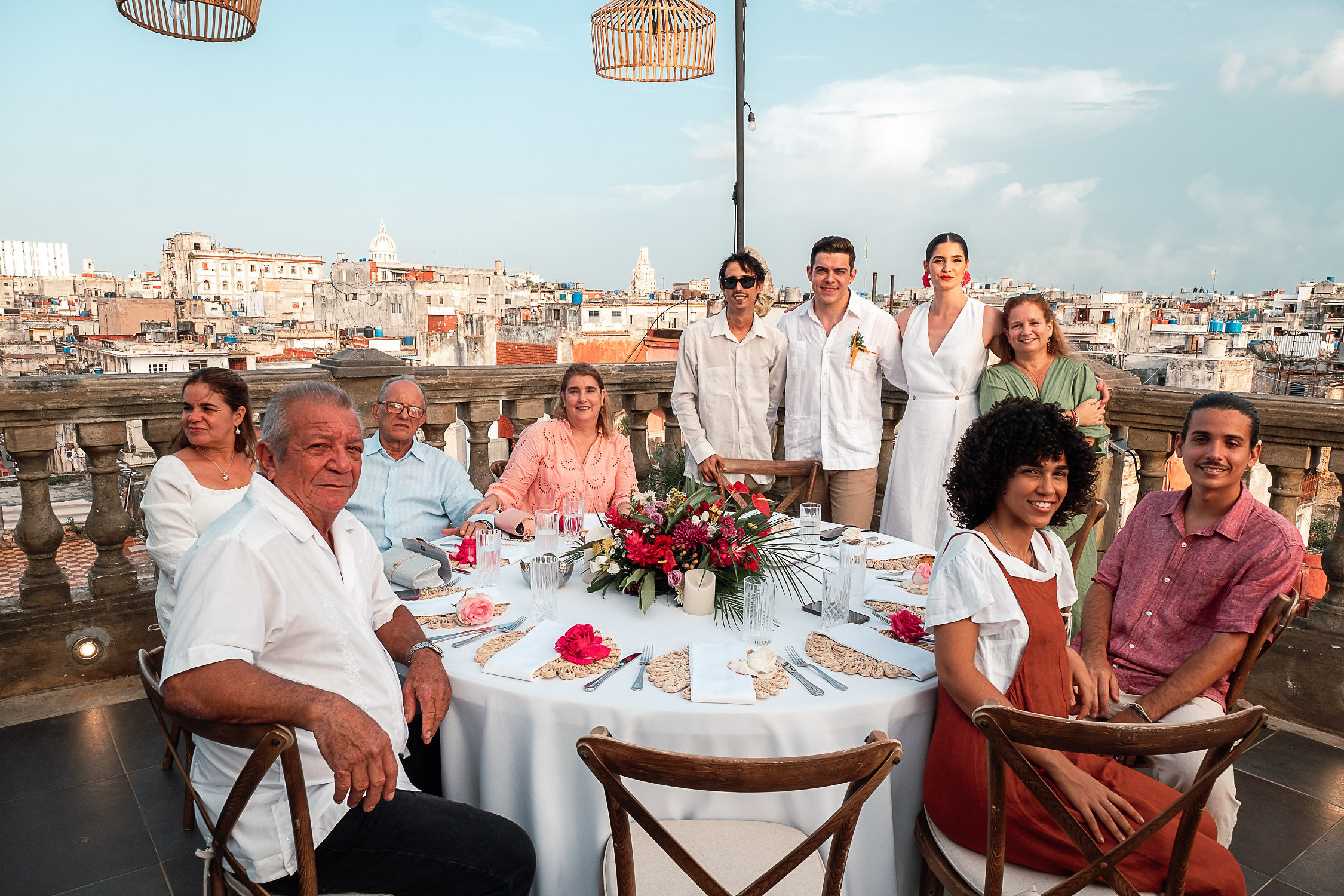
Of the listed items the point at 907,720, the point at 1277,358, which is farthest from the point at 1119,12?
the point at 1277,358

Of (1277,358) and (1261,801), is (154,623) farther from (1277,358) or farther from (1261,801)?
(1277,358)

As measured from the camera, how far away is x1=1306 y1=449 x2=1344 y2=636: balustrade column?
287cm

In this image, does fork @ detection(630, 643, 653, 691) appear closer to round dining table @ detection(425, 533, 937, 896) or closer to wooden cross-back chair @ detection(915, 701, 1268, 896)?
round dining table @ detection(425, 533, 937, 896)

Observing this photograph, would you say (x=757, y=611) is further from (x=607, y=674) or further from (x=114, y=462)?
(x=114, y=462)

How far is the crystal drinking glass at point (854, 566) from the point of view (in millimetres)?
1979

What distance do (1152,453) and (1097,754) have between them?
259 cm

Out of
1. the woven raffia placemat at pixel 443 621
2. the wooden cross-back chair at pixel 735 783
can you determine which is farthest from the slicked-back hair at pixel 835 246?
the wooden cross-back chair at pixel 735 783

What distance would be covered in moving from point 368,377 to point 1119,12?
9.39m

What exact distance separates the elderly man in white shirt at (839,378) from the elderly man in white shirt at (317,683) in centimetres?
226

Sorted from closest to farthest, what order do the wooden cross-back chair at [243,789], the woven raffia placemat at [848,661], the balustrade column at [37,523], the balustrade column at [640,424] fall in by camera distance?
the wooden cross-back chair at [243,789], the woven raffia placemat at [848,661], the balustrade column at [37,523], the balustrade column at [640,424]

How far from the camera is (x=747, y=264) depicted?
355cm

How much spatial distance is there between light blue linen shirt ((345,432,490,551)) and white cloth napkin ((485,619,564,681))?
101 cm

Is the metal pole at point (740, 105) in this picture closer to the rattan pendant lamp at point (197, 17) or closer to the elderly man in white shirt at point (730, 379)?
the elderly man in white shirt at point (730, 379)

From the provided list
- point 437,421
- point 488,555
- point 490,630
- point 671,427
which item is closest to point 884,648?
point 490,630
